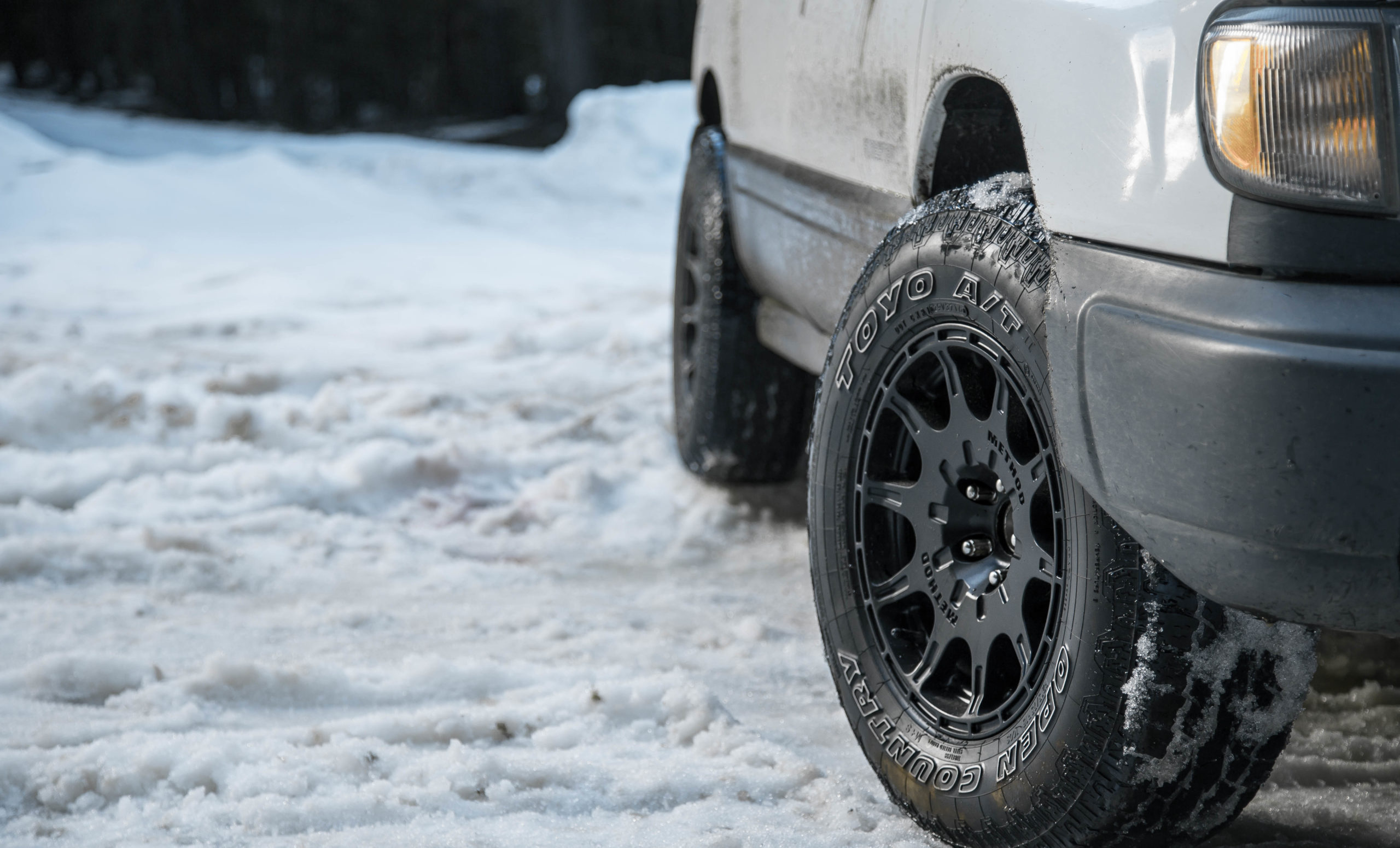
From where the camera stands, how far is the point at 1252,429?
1317mm

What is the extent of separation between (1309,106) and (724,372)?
7.90ft

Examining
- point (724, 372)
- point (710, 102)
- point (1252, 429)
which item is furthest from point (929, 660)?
point (710, 102)

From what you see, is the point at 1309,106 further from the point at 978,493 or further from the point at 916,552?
the point at 916,552

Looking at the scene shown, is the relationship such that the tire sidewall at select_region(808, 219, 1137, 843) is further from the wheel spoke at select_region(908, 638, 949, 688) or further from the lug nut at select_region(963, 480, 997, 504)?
the lug nut at select_region(963, 480, 997, 504)

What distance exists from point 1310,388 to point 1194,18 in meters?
0.43

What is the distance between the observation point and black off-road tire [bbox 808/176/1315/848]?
1.54 m

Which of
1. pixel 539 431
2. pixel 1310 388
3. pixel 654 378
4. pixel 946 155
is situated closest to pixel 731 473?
pixel 539 431

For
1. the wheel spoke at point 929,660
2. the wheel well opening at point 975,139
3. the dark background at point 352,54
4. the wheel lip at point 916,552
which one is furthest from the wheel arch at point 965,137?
the dark background at point 352,54

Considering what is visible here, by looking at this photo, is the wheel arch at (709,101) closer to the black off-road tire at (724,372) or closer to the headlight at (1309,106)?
the black off-road tire at (724,372)

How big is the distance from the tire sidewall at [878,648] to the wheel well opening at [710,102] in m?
1.98

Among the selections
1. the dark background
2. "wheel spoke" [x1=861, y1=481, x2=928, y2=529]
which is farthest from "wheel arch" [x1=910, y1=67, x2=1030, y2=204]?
the dark background

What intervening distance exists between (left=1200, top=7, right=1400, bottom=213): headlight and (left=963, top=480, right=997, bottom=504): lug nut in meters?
0.65

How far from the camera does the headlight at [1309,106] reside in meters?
1.29

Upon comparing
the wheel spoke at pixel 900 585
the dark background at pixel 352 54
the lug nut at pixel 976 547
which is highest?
the lug nut at pixel 976 547
